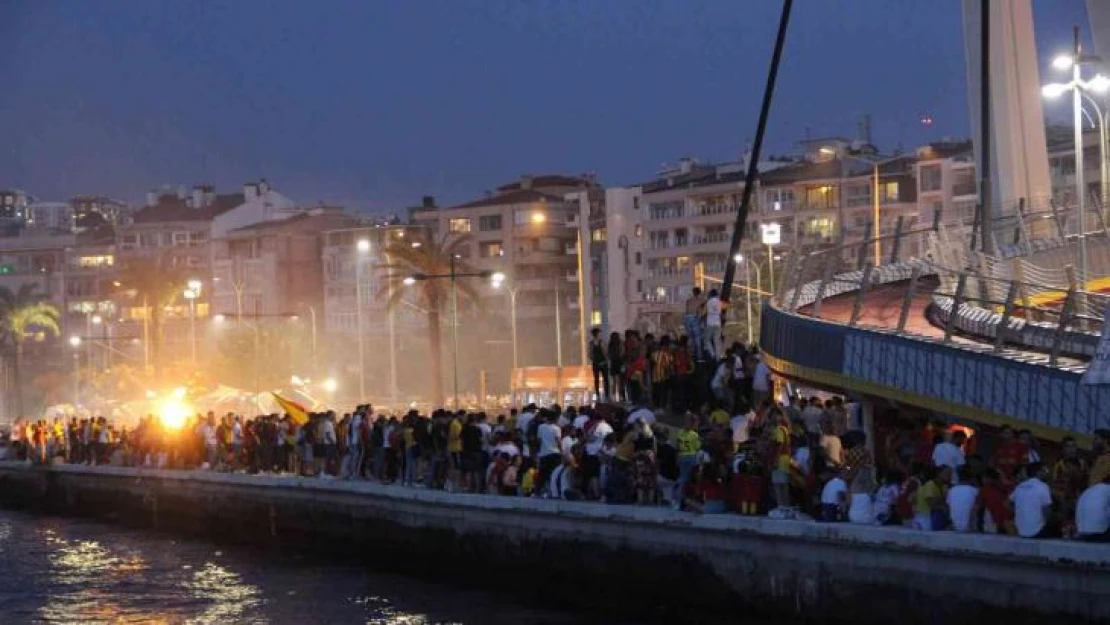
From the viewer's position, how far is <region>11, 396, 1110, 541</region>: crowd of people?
1894 centimetres

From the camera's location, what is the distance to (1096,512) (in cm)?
1781

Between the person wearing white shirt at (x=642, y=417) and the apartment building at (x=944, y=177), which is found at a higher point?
the apartment building at (x=944, y=177)

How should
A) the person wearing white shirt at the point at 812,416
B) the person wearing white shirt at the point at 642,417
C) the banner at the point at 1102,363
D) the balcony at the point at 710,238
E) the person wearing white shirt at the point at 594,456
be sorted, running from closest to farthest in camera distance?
the banner at the point at 1102,363, the person wearing white shirt at the point at 812,416, the person wearing white shirt at the point at 642,417, the person wearing white shirt at the point at 594,456, the balcony at the point at 710,238

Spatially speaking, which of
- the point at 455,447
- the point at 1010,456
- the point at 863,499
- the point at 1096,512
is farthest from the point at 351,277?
the point at 1096,512

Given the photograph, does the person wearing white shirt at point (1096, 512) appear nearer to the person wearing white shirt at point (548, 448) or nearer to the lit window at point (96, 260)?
the person wearing white shirt at point (548, 448)

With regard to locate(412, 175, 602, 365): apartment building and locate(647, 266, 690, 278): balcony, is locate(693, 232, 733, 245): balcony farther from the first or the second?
locate(412, 175, 602, 365): apartment building

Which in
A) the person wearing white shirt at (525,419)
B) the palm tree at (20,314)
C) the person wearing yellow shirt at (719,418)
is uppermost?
the palm tree at (20,314)

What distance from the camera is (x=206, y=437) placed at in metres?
45.0

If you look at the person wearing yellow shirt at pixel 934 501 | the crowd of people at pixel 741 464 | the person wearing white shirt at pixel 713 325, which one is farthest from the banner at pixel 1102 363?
the person wearing white shirt at pixel 713 325

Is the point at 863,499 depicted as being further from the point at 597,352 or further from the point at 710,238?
the point at 710,238

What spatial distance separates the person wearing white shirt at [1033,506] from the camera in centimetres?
1828

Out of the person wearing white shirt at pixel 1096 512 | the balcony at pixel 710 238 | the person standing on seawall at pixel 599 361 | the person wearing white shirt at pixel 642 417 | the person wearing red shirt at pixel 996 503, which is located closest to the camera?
the person wearing white shirt at pixel 1096 512

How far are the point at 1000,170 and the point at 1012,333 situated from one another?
84.8 feet

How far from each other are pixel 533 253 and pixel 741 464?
96.8 meters
